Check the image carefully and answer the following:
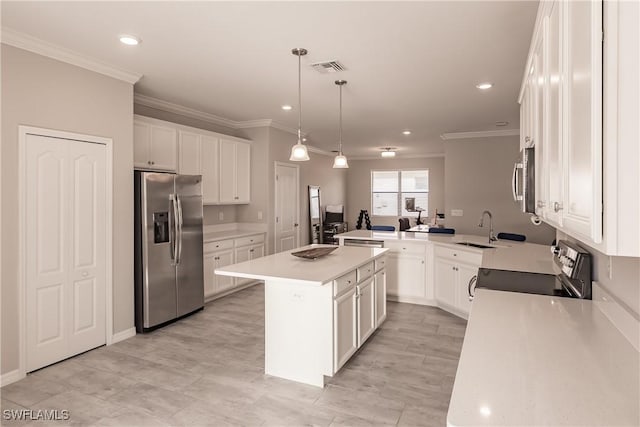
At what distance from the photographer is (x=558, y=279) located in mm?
2350

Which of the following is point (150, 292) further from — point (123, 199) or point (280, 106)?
point (280, 106)

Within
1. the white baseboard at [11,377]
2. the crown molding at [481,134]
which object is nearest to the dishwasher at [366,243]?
the crown molding at [481,134]

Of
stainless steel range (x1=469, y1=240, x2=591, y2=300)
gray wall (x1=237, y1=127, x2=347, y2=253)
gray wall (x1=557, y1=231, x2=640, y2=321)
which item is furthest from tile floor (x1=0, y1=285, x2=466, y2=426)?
gray wall (x1=237, y1=127, x2=347, y2=253)

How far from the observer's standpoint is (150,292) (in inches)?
155

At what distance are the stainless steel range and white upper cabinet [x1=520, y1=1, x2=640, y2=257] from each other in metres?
0.96

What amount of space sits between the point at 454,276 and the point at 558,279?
2129 mm

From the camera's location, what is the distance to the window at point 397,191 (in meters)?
11.0

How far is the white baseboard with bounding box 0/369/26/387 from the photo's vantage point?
2.80m

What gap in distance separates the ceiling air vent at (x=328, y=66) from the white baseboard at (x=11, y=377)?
3585mm

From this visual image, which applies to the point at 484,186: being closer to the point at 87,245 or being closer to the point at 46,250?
the point at 87,245

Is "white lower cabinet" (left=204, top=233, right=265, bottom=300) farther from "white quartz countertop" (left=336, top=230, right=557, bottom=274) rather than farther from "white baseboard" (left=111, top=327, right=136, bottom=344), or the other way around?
"white quartz countertop" (left=336, top=230, right=557, bottom=274)

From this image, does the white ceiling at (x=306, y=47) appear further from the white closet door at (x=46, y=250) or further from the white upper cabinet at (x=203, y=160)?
the white closet door at (x=46, y=250)

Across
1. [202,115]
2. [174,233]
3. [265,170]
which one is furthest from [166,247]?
[265,170]

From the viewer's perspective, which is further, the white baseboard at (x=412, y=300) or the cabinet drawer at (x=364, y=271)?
the white baseboard at (x=412, y=300)
